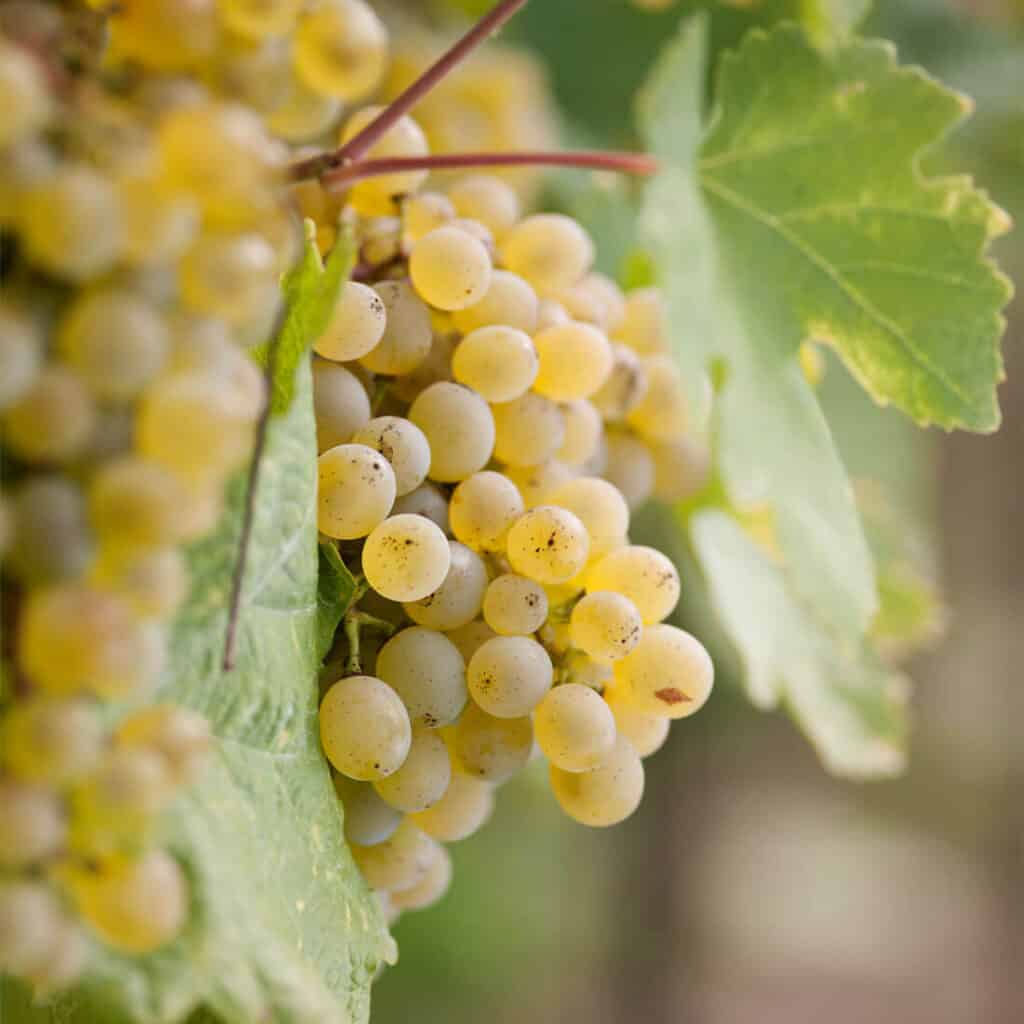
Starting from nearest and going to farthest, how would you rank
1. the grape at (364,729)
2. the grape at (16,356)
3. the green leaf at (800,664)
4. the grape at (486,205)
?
1. the grape at (16,356)
2. the grape at (364,729)
3. the grape at (486,205)
4. the green leaf at (800,664)

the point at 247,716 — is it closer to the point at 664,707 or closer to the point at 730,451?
the point at 664,707

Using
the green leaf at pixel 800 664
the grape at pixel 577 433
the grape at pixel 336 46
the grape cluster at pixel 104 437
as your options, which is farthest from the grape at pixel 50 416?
the green leaf at pixel 800 664

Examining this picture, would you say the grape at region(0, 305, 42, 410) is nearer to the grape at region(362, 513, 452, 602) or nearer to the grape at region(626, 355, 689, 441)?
the grape at region(362, 513, 452, 602)

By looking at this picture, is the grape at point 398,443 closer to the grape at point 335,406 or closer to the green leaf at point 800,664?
the grape at point 335,406

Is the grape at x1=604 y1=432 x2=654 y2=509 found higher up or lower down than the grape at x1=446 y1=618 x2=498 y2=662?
higher up

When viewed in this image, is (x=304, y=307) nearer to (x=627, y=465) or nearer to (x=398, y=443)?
(x=398, y=443)

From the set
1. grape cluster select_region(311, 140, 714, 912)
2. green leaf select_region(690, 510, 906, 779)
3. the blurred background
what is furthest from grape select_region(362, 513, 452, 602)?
the blurred background

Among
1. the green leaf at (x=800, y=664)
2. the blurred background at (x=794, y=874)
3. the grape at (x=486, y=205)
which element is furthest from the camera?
the blurred background at (x=794, y=874)
